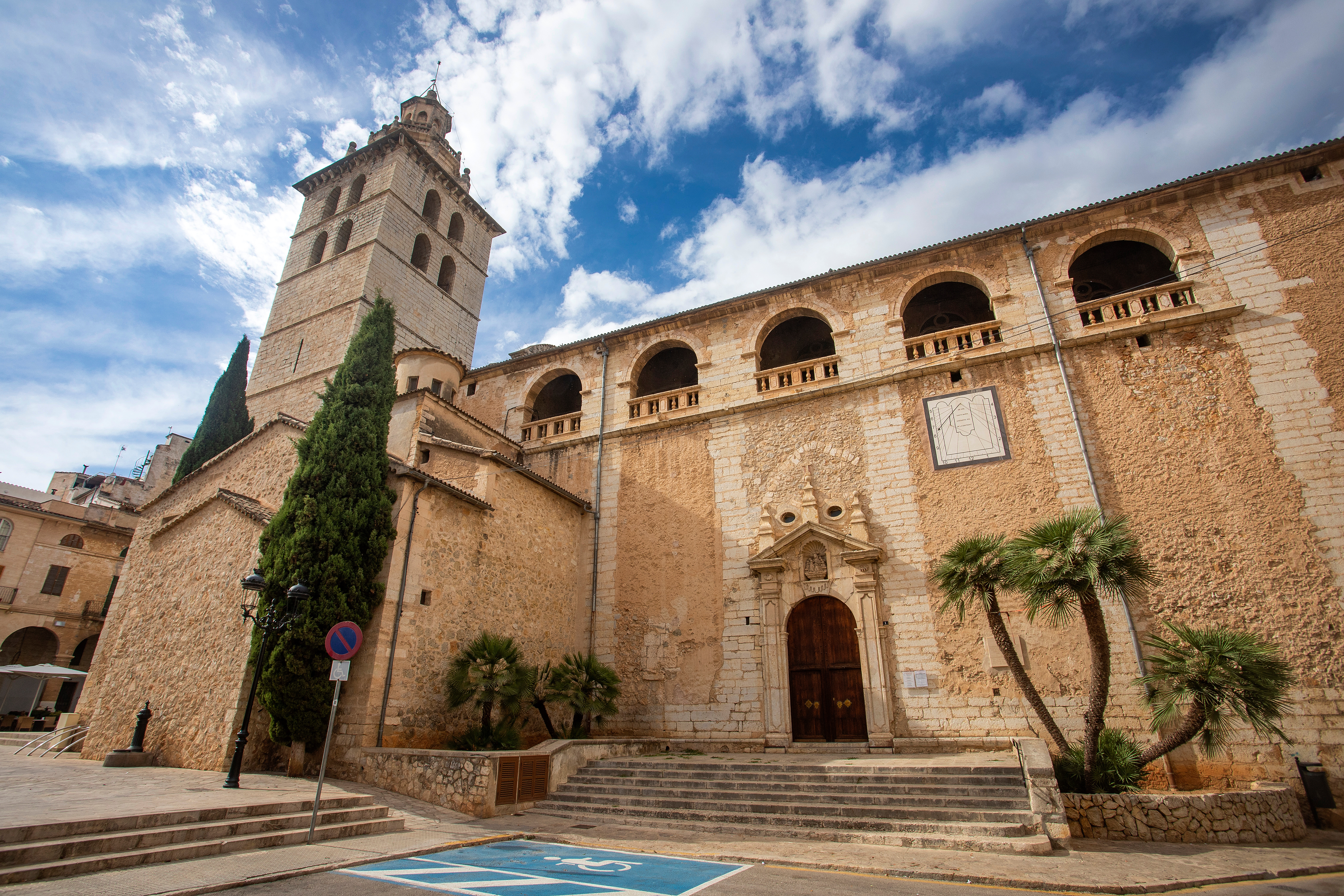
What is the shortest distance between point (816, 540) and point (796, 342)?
5.93m

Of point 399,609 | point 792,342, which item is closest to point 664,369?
point 792,342

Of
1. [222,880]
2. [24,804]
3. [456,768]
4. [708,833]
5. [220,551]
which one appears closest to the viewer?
[222,880]

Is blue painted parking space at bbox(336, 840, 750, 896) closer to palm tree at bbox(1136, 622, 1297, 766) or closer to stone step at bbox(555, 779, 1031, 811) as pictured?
stone step at bbox(555, 779, 1031, 811)

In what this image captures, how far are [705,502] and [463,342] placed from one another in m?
16.1

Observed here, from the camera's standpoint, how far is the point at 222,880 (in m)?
4.98

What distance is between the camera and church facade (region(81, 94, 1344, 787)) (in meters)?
10.3

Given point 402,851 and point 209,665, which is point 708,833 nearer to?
point 402,851

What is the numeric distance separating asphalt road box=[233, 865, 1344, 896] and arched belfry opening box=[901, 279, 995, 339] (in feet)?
37.3

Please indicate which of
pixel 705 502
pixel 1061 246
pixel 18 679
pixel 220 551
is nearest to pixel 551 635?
pixel 705 502

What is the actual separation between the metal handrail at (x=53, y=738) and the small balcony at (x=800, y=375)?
1572cm

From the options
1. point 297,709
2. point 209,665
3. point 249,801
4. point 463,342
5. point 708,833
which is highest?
point 463,342

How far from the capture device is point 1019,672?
8773mm

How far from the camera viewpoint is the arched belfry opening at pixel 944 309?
49.6 feet

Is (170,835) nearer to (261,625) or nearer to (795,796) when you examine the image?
(261,625)
